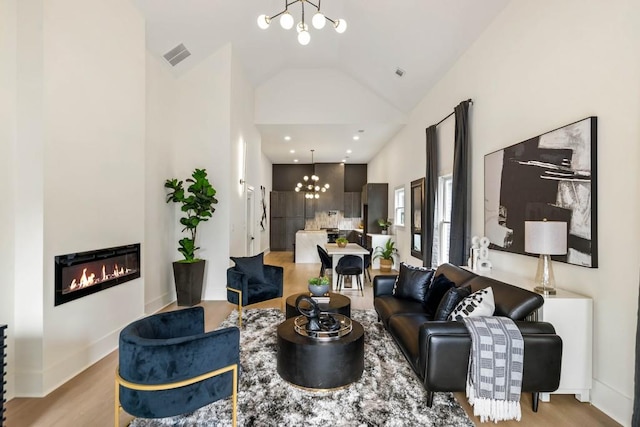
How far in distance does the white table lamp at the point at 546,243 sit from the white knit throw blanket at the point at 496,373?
2.08ft

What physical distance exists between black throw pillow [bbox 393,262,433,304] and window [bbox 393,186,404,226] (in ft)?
13.5

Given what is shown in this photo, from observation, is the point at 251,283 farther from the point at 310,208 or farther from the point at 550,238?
the point at 310,208

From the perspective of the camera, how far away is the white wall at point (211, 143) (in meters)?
5.45

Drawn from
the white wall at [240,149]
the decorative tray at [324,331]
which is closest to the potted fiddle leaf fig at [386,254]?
the white wall at [240,149]

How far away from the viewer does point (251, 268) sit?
461cm

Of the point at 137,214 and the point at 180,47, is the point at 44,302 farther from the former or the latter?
the point at 180,47

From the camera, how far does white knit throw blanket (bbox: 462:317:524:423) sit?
2.19 metres

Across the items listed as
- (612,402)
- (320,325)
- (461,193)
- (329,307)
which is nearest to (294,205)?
(461,193)

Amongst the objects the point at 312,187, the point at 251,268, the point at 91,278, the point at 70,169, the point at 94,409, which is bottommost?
the point at 94,409

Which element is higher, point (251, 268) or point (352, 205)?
point (352, 205)

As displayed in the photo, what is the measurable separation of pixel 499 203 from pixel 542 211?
679mm

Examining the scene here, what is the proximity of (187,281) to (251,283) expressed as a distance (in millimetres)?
1226

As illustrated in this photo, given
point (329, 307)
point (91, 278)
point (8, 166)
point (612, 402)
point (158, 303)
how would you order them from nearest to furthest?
1. point (612, 402)
2. point (8, 166)
3. point (91, 278)
4. point (329, 307)
5. point (158, 303)

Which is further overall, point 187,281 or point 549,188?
point 187,281
